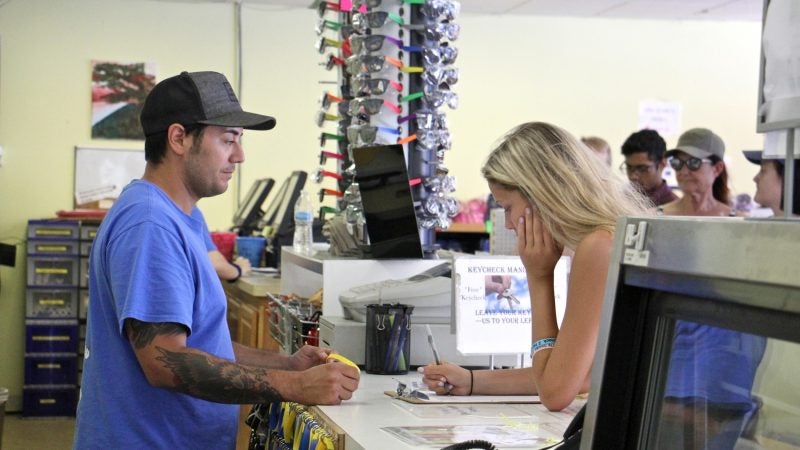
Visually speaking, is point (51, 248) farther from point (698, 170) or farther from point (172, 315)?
point (172, 315)

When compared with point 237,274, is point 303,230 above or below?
above

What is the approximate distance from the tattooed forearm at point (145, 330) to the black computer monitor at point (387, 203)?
1.29 meters

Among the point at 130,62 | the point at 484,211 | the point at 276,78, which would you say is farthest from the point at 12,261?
the point at 484,211

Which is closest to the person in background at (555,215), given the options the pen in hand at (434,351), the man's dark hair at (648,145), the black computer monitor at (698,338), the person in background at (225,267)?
the pen in hand at (434,351)

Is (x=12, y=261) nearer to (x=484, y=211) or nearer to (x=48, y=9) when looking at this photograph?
(x=48, y=9)

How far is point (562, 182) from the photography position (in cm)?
222

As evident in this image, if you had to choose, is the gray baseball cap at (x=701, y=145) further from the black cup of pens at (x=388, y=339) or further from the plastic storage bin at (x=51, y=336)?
the plastic storage bin at (x=51, y=336)

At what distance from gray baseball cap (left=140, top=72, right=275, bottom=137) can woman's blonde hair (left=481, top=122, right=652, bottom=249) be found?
0.62m

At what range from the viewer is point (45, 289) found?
721cm

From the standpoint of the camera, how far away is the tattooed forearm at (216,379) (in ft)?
6.94

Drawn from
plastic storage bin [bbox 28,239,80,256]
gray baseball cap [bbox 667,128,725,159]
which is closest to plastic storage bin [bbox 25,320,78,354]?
plastic storage bin [bbox 28,239,80,256]

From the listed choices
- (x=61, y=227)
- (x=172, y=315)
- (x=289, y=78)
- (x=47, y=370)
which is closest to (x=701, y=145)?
(x=289, y=78)

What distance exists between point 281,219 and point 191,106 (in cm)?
350

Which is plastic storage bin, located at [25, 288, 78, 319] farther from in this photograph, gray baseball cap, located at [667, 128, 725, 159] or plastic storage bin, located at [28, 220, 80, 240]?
gray baseball cap, located at [667, 128, 725, 159]
